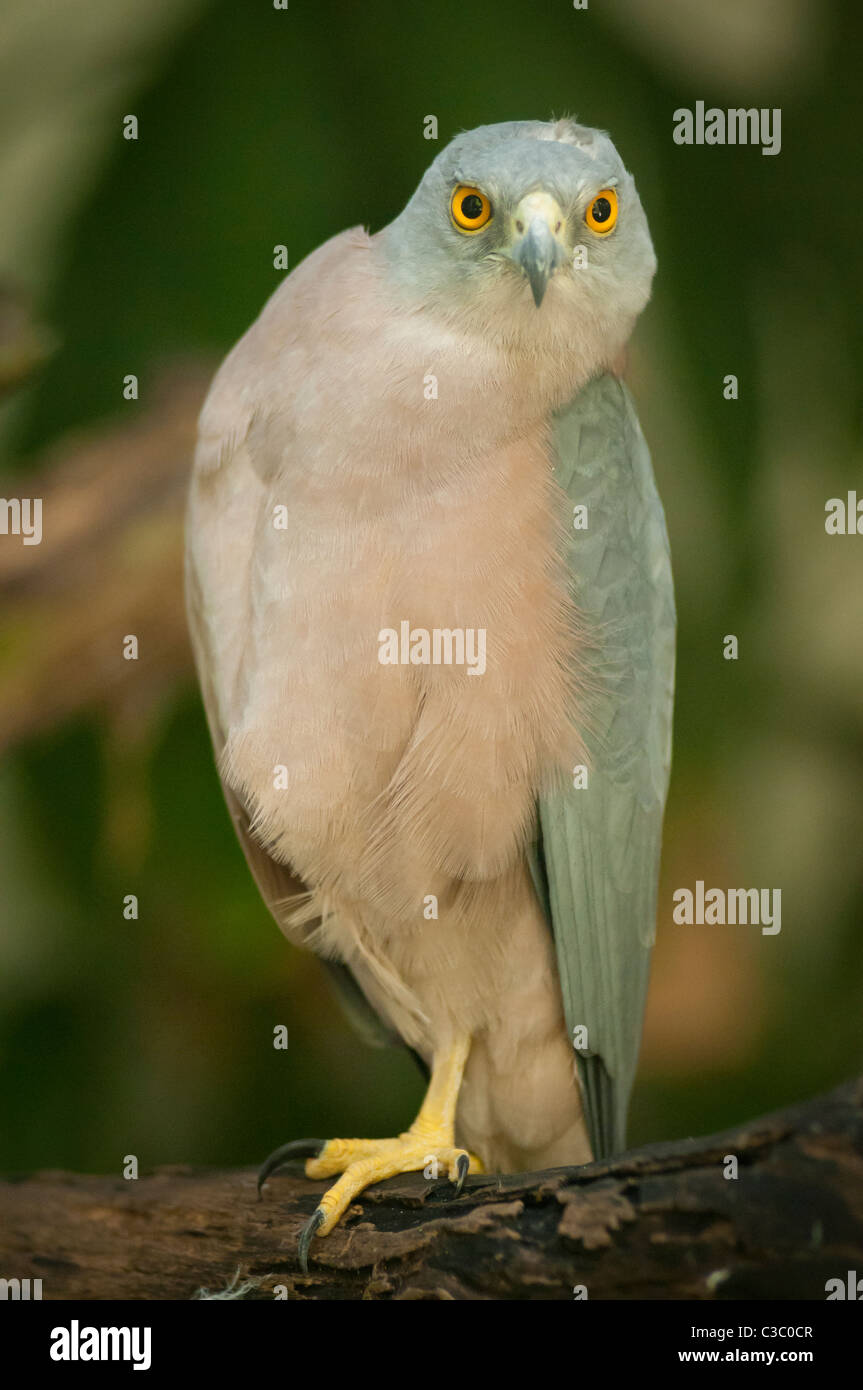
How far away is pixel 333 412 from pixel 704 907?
1247mm

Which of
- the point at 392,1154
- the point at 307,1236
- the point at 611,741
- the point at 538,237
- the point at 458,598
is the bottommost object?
the point at 307,1236

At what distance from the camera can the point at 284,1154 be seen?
188 cm

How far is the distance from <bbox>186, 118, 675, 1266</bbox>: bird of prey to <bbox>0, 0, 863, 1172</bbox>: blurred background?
0.45 meters

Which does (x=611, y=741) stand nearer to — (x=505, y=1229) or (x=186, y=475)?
(x=505, y=1229)

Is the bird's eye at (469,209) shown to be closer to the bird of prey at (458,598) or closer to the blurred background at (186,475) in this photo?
the bird of prey at (458,598)

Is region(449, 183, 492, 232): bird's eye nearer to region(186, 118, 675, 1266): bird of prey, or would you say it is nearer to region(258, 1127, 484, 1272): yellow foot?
region(186, 118, 675, 1266): bird of prey

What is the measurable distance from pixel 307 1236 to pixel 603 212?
149cm

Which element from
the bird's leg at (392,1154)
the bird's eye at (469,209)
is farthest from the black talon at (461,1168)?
the bird's eye at (469,209)

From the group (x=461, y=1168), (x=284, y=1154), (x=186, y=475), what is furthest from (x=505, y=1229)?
(x=186, y=475)

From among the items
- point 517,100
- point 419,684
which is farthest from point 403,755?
point 517,100

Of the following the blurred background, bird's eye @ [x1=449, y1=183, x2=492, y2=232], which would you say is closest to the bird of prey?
bird's eye @ [x1=449, y1=183, x2=492, y2=232]

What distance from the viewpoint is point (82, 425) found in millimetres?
2434

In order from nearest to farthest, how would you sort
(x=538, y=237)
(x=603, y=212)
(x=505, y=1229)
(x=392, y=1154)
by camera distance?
(x=505, y=1229)
(x=538, y=237)
(x=603, y=212)
(x=392, y=1154)

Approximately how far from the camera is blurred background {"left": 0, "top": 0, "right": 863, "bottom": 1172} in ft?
7.61
